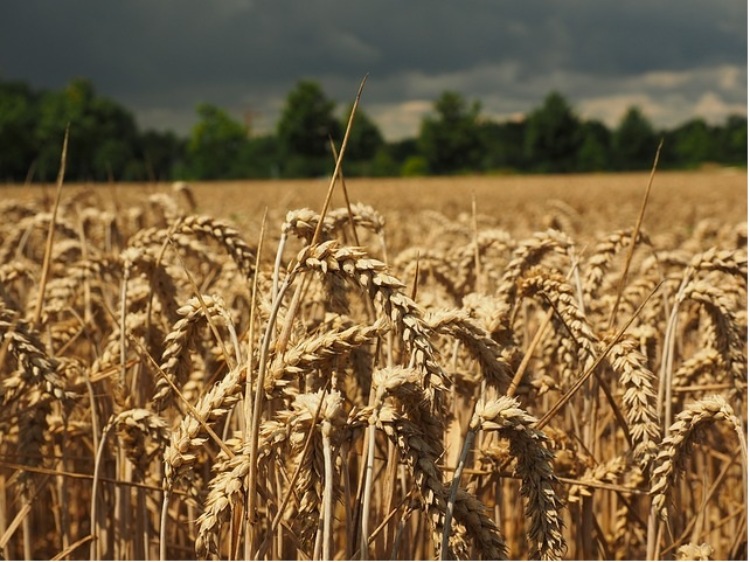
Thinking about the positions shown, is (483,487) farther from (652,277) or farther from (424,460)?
(652,277)

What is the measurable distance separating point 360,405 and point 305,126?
76.2 m

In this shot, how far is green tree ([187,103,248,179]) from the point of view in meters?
75.6

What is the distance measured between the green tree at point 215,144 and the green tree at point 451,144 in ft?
57.5

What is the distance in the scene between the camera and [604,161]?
73.9 meters

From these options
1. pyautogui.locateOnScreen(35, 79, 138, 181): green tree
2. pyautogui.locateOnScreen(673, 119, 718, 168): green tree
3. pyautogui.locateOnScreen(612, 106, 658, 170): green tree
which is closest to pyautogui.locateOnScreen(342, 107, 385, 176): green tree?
pyautogui.locateOnScreen(35, 79, 138, 181): green tree

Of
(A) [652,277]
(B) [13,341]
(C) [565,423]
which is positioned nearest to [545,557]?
(B) [13,341]

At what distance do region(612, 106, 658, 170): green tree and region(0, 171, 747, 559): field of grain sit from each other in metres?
76.2

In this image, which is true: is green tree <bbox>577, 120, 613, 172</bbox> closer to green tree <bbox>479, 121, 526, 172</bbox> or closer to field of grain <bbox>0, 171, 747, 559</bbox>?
green tree <bbox>479, 121, 526, 172</bbox>

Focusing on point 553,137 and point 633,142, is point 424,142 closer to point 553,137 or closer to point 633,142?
point 553,137

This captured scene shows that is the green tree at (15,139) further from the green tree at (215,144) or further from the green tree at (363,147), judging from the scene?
the green tree at (363,147)

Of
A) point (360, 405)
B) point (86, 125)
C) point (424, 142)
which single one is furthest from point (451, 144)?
point (360, 405)

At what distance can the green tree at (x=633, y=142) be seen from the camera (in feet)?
246

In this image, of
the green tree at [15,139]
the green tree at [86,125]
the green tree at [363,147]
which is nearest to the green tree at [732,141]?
the green tree at [363,147]

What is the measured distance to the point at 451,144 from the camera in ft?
249
